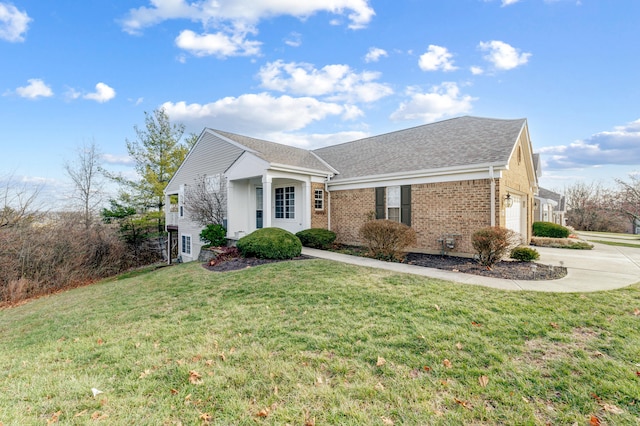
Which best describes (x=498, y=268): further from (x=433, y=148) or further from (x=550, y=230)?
(x=550, y=230)

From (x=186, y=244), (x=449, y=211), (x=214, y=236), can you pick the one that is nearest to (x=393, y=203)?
(x=449, y=211)

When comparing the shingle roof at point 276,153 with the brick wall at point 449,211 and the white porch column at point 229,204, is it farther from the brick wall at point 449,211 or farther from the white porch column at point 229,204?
the brick wall at point 449,211

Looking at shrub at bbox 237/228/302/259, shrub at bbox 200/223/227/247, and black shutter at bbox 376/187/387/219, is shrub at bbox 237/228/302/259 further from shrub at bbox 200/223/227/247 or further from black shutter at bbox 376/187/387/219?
black shutter at bbox 376/187/387/219

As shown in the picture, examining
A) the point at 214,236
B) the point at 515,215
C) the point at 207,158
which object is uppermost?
the point at 207,158

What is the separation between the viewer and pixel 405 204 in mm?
11242

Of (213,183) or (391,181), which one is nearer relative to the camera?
(391,181)

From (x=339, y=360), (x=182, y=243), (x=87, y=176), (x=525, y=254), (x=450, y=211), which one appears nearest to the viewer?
(x=339, y=360)

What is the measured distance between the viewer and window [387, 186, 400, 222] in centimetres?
1156

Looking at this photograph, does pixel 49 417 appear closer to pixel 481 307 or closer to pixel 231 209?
pixel 481 307

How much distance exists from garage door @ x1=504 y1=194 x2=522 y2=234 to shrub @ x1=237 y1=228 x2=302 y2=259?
8415 mm

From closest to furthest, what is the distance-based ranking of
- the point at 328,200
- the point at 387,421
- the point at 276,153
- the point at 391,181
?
the point at 387,421
the point at 391,181
the point at 328,200
the point at 276,153

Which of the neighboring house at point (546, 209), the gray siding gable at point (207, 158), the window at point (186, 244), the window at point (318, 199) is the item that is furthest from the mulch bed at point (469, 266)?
the neighboring house at point (546, 209)

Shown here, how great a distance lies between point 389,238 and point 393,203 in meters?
2.86

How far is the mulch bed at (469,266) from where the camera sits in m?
7.12
